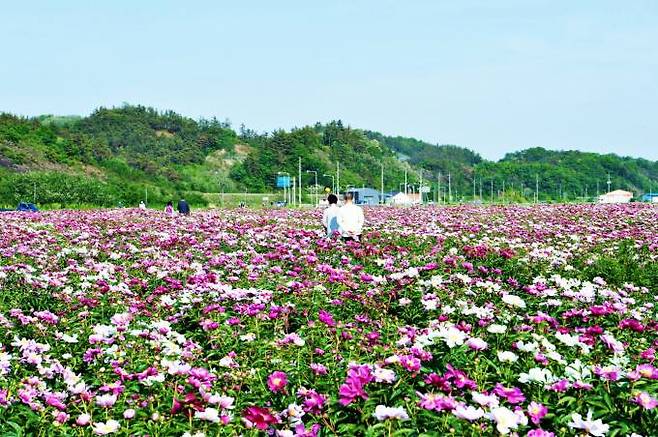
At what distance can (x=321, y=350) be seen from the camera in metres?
4.12

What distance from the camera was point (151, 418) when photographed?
10.7 ft

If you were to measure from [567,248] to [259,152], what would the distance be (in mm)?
113753

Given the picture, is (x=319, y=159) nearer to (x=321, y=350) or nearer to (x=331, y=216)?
(x=331, y=216)

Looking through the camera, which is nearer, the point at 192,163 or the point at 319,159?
the point at 192,163

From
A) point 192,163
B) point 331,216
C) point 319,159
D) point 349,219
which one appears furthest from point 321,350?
point 319,159

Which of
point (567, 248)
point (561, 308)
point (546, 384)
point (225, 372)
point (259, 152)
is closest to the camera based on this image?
point (546, 384)

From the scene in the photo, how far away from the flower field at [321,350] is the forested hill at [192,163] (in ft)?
143

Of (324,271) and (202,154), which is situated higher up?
(202,154)

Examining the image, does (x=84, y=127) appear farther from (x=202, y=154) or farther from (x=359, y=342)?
(x=359, y=342)

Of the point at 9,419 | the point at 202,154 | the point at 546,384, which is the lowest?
the point at 9,419

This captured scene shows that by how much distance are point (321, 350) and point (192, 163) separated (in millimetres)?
118531

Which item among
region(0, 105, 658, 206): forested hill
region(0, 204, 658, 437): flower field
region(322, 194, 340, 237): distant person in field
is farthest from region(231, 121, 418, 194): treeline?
region(0, 204, 658, 437): flower field

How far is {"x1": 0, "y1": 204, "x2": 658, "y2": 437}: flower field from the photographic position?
2.93 m

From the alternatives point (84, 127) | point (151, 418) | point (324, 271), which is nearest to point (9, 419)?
point (151, 418)
